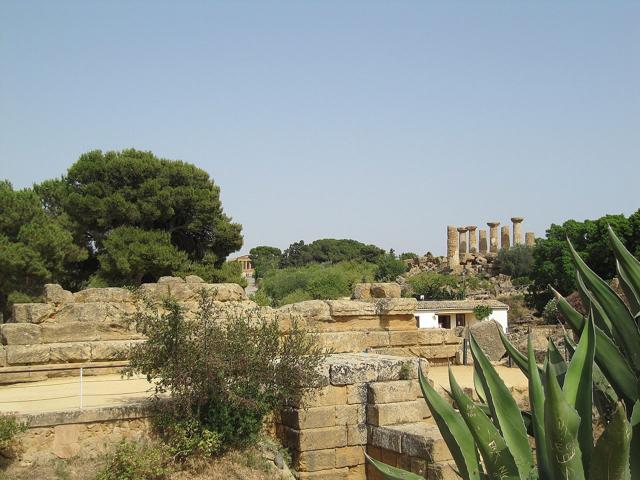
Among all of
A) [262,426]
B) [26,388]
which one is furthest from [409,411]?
[26,388]

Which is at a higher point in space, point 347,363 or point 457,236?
point 457,236

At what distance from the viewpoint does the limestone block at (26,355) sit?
388 inches

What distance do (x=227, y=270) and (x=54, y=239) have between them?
7.23 metres

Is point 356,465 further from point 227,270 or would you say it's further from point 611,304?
point 227,270

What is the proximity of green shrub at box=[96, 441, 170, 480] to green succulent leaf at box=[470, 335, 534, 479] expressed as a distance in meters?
3.67

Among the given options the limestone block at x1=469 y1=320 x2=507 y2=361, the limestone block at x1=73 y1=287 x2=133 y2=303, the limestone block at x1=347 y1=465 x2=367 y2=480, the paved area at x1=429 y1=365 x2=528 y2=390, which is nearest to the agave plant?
the limestone block at x1=347 y1=465 x2=367 y2=480

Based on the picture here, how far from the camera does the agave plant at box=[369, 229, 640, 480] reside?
2.76 m

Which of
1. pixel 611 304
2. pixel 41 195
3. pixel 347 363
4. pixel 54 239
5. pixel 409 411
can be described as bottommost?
pixel 409 411

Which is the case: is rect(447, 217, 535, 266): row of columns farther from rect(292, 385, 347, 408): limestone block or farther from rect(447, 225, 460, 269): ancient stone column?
rect(292, 385, 347, 408): limestone block

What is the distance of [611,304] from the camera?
348cm

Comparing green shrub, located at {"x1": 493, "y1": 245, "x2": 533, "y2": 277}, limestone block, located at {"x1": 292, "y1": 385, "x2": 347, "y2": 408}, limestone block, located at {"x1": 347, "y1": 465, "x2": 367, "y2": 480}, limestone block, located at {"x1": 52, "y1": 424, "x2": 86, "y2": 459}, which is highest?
green shrub, located at {"x1": 493, "y1": 245, "x2": 533, "y2": 277}

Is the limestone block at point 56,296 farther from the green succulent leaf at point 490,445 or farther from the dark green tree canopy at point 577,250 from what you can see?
the dark green tree canopy at point 577,250

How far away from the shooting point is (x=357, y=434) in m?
7.31

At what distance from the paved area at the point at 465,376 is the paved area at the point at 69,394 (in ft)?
14.3
